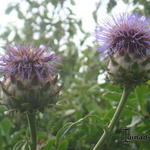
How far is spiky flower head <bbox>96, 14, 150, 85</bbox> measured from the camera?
2189mm

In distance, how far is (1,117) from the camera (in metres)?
3.65

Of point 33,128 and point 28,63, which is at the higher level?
point 28,63

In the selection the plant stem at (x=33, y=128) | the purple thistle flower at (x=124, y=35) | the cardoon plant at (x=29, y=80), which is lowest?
the plant stem at (x=33, y=128)

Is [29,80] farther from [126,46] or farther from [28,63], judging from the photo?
[126,46]

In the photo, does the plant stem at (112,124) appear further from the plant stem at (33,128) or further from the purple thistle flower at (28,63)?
the purple thistle flower at (28,63)

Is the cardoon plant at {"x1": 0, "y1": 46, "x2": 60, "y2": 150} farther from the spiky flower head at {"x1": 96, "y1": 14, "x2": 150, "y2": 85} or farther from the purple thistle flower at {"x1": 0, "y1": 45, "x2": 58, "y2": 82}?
the spiky flower head at {"x1": 96, "y1": 14, "x2": 150, "y2": 85}

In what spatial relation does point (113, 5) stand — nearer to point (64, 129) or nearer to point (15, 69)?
point (15, 69)

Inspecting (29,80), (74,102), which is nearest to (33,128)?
(29,80)

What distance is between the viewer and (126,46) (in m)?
2.25

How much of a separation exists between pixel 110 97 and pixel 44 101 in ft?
2.17

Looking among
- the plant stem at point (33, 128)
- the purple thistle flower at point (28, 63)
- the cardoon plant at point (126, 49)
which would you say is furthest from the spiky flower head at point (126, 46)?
the plant stem at point (33, 128)

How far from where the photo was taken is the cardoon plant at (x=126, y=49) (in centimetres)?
219

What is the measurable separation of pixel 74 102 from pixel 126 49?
1942mm

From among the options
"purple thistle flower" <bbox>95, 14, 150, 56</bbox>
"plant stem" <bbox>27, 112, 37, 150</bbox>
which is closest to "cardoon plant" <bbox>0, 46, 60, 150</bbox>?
"plant stem" <bbox>27, 112, 37, 150</bbox>
